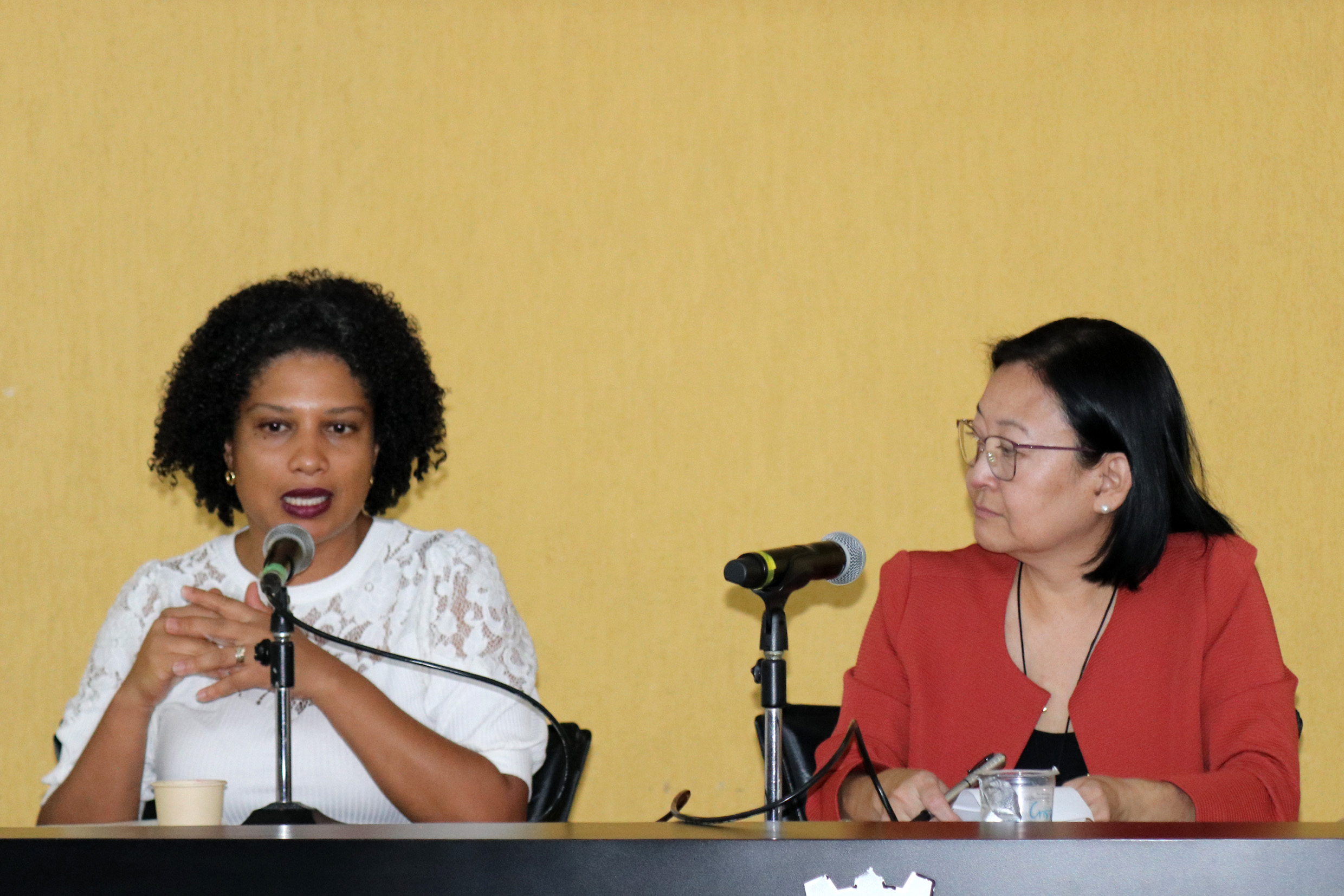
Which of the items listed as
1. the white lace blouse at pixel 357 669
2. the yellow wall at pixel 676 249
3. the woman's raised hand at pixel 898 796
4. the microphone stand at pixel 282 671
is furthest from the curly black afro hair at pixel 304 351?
the woman's raised hand at pixel 898 796

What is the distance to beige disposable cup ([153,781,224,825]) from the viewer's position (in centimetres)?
141

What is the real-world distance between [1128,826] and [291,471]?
1462 mm

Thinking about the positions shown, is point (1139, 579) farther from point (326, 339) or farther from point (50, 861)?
point (50, 861)

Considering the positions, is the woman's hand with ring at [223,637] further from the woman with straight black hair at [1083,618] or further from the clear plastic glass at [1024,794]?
the clear plastic glass at [1024,794]

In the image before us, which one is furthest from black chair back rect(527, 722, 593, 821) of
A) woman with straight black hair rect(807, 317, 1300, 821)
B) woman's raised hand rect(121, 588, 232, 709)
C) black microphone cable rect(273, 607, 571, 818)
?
woman's raised hand rect(121, 588, 232, 709)

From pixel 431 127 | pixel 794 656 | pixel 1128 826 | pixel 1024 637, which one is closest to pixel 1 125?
pixel 431 127

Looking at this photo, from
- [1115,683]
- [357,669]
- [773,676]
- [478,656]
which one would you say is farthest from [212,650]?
[1115,683]

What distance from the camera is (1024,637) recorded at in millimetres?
2178

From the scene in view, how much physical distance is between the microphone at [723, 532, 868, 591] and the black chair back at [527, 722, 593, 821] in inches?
28.8

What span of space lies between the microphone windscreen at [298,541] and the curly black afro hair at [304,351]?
58 centimetres

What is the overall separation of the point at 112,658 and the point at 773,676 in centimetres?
127

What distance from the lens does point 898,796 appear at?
179 centimetres

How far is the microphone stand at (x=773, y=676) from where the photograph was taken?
144cm

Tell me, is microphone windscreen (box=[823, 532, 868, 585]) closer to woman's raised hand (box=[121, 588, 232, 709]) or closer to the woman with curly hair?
the woman with curly hair
